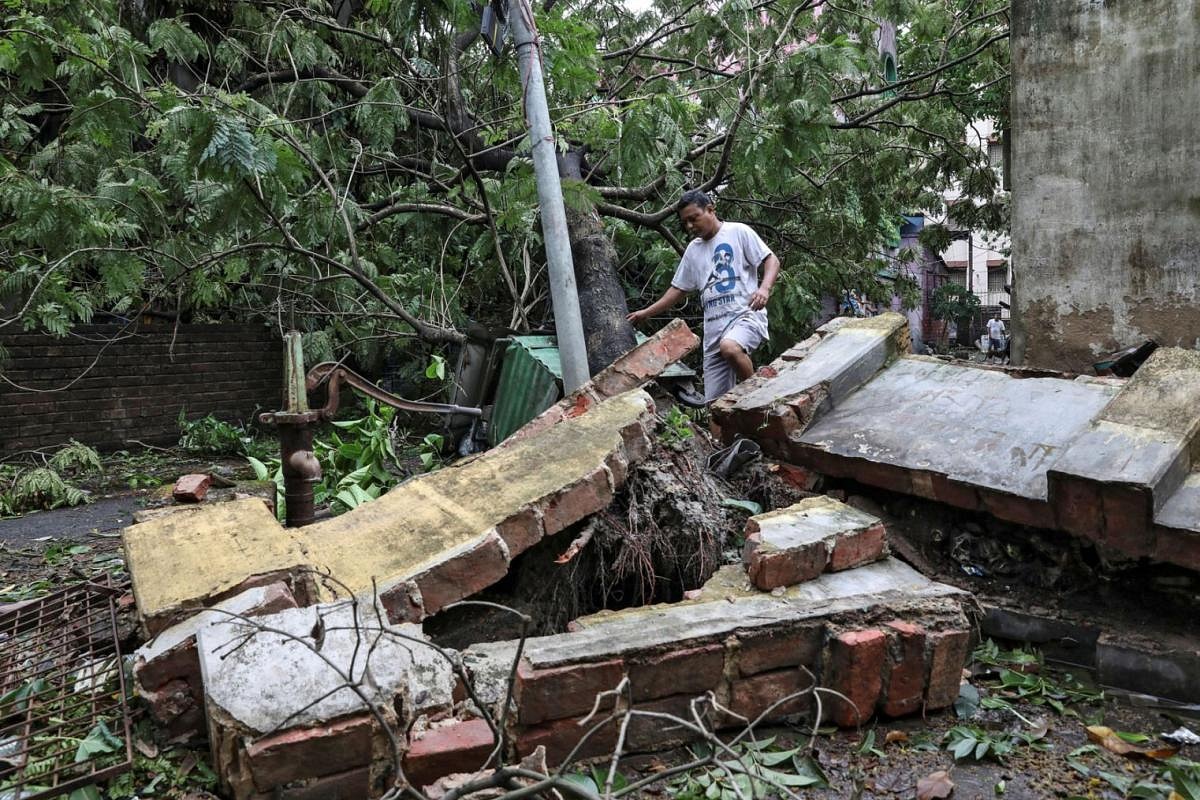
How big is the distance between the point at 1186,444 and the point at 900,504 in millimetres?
1000

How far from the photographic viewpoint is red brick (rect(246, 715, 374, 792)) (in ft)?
5.60

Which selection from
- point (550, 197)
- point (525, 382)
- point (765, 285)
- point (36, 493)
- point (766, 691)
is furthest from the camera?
point (36, 493)

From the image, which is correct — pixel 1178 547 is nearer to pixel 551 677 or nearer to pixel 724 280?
pixel 551 677

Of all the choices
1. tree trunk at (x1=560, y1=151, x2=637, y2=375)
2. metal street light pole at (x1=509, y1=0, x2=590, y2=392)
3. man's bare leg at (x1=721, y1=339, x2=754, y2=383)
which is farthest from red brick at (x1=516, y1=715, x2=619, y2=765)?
tree trunk at (x1=560, y1=151, x2=637, y2=375)

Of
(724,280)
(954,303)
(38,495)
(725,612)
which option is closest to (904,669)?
(725,612)

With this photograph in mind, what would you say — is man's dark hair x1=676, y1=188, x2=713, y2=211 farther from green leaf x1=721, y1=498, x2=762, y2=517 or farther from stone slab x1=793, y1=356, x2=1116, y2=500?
green leaf x1=721, y1=498, x2=762, y2=517

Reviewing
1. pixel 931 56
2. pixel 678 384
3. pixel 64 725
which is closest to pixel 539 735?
pixel 64 725

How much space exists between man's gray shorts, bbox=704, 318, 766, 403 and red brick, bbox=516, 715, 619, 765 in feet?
9.75

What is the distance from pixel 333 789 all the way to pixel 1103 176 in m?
4.79

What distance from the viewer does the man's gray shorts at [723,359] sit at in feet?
16.0

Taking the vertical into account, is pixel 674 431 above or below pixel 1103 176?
below

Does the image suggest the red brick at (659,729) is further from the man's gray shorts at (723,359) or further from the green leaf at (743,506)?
the man's gray shorts at (723,359)

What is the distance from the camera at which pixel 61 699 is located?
2182 millimetres

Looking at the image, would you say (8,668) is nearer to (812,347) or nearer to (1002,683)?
(1002,683)
